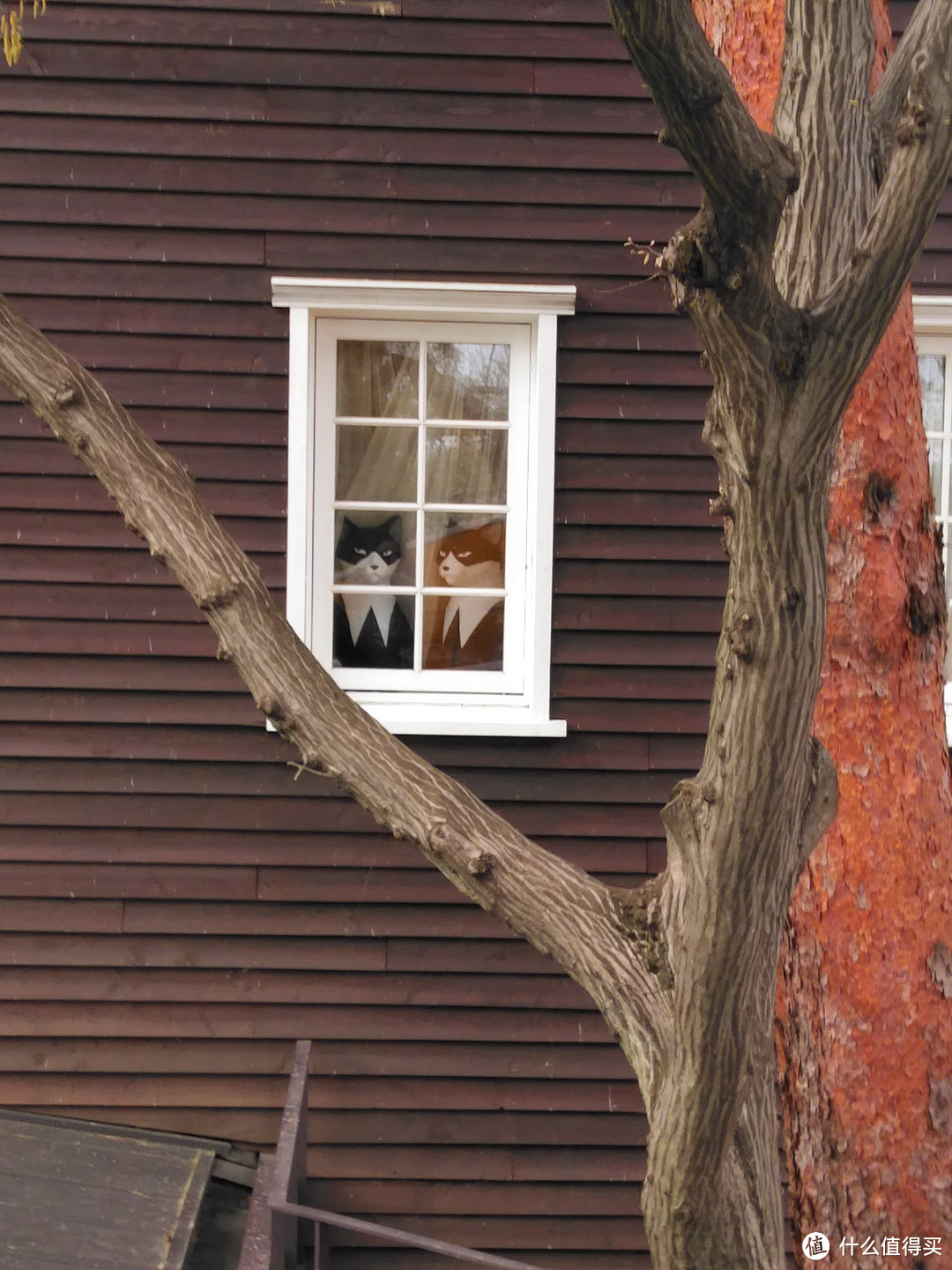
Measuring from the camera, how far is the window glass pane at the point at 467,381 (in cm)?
384

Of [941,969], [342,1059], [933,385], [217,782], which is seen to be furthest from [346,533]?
[941,969]

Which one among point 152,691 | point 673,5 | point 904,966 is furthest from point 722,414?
point 152,691

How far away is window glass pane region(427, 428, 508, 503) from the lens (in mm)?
3883

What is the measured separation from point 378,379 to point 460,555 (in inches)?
27.7

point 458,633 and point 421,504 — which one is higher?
point 421,504

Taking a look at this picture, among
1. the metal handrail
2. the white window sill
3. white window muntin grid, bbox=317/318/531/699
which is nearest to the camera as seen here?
the metal handrail

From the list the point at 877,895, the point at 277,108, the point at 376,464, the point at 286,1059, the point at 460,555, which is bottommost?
the point at 286,1059

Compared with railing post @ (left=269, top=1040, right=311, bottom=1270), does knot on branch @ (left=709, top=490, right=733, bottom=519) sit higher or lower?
higher

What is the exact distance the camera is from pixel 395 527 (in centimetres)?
389

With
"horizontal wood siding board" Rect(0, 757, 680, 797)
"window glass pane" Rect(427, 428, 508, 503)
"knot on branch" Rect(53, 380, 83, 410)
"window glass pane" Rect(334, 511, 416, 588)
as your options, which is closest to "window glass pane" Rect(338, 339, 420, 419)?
"window glass pane" Rect(427, 428, 508, 503)

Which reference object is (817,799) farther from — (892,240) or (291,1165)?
(291,1165)

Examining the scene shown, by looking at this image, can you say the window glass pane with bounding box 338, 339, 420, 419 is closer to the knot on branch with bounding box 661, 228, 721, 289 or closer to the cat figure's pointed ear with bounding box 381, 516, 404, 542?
the cat figure's pointed ear with bounding box 381, 516, 404, 542

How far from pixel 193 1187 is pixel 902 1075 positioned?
236 centimetres

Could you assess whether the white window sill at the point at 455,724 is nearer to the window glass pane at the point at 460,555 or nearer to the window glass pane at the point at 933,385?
the window glass pane at the point at 460,555
